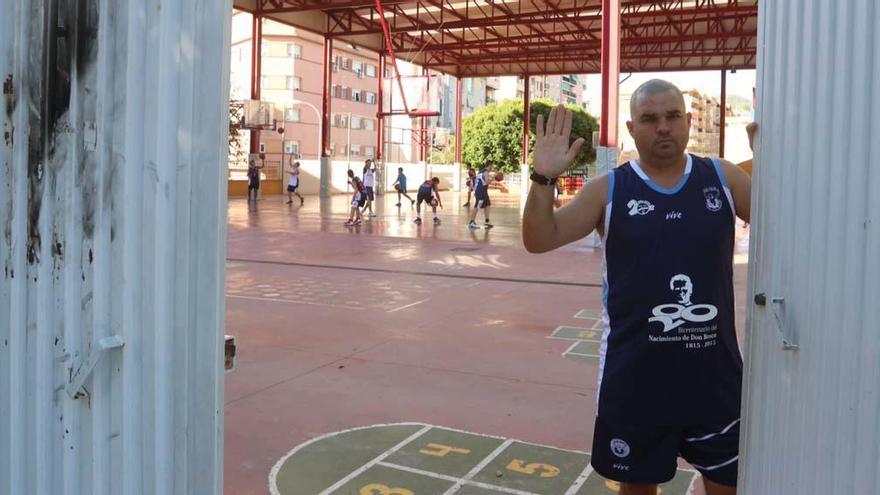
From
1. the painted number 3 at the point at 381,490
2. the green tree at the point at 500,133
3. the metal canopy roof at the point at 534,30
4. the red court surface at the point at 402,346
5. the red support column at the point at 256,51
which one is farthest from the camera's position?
the green tree at the point at 500,133

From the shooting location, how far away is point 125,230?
1.93 m

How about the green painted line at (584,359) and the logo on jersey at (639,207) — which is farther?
the green painted line at (584,359)

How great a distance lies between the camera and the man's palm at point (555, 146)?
2.58 meters

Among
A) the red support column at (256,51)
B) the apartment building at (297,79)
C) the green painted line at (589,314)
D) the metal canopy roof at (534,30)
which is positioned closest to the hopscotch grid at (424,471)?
the green painted line at (589,314)

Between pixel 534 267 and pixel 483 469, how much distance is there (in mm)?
8619

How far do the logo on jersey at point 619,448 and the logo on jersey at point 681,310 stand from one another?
0.41 m

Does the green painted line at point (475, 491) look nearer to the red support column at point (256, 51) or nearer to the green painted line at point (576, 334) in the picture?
the green painted line at point (576, 334)

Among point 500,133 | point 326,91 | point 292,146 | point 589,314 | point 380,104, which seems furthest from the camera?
point 292,146

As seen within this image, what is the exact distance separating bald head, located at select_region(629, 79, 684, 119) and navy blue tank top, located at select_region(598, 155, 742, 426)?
0.26 m

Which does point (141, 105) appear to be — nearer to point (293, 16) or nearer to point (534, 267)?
point (534, 267)

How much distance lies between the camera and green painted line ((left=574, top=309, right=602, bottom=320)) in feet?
27.7

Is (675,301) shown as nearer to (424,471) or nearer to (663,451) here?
(663,451)

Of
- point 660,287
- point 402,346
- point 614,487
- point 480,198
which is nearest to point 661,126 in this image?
point 660,287

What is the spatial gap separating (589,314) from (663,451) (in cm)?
606
